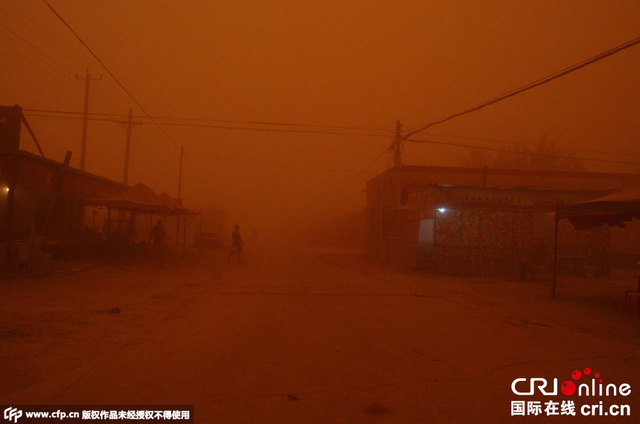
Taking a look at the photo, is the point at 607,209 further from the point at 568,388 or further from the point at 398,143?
the point at 398,143

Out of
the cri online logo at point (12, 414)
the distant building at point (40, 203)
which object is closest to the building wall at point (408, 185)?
the distant building at point (40, 203)

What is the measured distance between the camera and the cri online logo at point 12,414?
409 cm

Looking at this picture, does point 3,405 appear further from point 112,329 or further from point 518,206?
point 518,206

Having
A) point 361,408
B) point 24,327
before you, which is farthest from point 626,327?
point 24,327

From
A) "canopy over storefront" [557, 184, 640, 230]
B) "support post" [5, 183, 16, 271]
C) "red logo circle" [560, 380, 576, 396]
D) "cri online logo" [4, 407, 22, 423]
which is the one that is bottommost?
"cri online logo" [4, 407, 22, 423]

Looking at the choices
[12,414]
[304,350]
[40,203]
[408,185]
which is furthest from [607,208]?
[40,203]

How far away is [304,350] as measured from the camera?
21.9 feet

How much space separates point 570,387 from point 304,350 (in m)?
3.44

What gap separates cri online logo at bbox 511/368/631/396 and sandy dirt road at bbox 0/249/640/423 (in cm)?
16

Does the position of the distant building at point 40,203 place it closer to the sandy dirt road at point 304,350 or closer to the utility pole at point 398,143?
the sandy dirt road at point 304,350

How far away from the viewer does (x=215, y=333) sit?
305 inches

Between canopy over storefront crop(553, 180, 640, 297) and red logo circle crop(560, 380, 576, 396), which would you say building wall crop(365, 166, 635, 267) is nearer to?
canopy over storefront crop(553, 180, 640, 297)

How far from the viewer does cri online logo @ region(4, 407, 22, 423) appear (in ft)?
13.4

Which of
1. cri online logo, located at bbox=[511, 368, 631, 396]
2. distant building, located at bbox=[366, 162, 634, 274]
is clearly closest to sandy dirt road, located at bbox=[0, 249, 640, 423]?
cri online logo, located at bbox=[511, 368, 631, 396]
